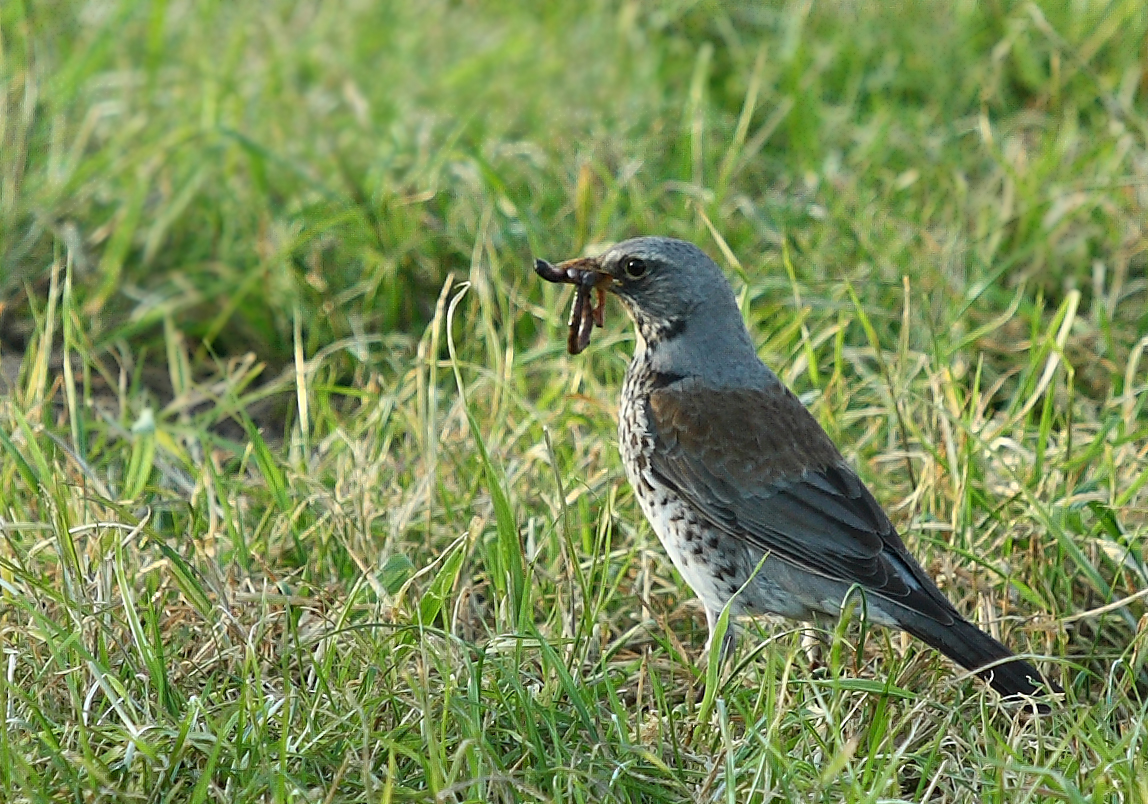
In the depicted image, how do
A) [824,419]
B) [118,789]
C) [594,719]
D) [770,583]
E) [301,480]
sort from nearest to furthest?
[118,789]
[594,719]
[770,583]
[301,480]
[824,419]

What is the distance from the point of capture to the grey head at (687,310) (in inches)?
158

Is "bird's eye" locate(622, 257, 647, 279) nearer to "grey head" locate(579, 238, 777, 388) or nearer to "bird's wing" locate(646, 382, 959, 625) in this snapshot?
"grey head" locate(579, 238, 777, 388)

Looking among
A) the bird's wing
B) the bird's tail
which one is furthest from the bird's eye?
the bird's tail

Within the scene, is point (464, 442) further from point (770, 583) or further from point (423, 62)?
point (423, 62)

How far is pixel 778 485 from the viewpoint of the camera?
3.77m

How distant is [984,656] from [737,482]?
0.75 m

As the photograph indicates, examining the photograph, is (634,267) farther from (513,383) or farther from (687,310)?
(513,383)

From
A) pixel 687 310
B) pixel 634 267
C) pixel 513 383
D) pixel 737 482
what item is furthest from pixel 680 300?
pixel 513 383

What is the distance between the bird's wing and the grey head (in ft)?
0.25

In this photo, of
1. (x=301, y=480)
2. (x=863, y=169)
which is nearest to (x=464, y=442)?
(x=301, y=480)

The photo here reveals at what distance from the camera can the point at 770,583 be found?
3.75 metres

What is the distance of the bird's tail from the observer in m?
3.40

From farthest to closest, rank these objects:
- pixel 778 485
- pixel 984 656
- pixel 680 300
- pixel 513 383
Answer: pixel 513 383 < pixel 680 300 < pixel 778 485 < pixel 984 656

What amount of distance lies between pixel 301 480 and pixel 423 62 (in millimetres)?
3721
